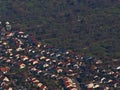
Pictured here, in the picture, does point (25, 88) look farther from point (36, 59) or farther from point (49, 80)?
point (36, 59)

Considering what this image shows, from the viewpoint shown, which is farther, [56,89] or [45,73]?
[45,73]

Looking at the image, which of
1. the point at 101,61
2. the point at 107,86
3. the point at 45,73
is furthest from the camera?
the point at 101,61

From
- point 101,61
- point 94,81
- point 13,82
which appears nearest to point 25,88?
point 13,82

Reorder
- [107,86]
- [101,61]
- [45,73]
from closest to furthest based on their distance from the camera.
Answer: [107,86] → [45,73] → [101,61]

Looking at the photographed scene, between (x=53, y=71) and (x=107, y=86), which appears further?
(x=53, y=71)

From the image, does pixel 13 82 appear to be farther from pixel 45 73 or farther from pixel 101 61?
pixel 101 61

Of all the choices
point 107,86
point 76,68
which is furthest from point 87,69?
point 107,86
